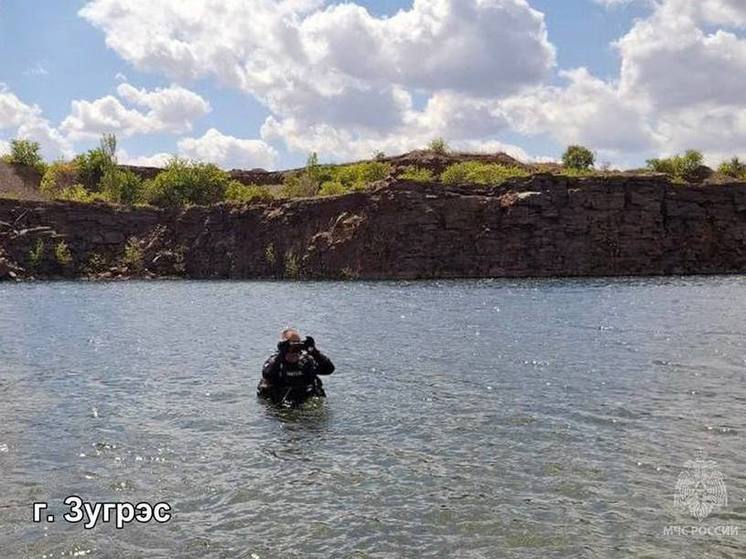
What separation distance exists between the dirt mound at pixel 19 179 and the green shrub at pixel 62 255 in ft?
145

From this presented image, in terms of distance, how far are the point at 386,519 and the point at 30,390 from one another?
43.3 ft

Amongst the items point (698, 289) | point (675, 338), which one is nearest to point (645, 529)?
point (675, 338)

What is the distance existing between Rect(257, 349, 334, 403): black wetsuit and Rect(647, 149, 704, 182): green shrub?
120 meters

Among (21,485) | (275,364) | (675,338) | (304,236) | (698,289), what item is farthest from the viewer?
(304,236)

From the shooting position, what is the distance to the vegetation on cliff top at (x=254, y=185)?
4109 inches

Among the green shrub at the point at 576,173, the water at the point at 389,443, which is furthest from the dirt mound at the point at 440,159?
the water at the point at 389,443

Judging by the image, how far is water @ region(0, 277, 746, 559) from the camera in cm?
966

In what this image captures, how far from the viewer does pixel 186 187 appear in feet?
359

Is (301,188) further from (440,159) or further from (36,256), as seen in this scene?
(36,256)

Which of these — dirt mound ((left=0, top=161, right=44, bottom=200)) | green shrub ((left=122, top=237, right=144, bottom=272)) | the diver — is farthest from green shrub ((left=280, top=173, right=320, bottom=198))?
the diver

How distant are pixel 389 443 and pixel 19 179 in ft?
456

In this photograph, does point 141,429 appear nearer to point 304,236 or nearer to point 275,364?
point 275,364

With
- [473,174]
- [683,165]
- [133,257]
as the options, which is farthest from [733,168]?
[133,257]

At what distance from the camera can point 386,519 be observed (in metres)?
10.2
